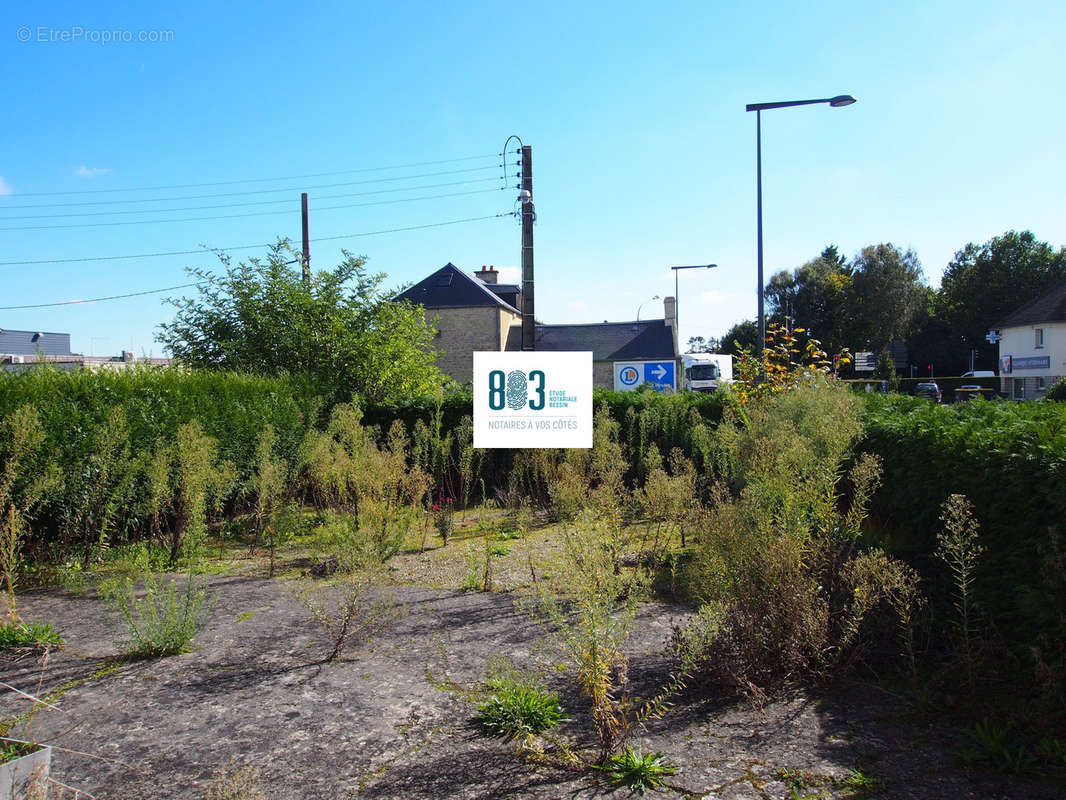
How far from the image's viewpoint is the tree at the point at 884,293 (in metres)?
51.5

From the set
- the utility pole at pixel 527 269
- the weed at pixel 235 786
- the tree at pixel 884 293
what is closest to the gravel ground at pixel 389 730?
the weed at pixel 235 786

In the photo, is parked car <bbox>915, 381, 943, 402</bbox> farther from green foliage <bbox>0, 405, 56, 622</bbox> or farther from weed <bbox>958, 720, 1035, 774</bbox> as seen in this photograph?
green foliage <bbox>0, 405, 56, 622</bbox>

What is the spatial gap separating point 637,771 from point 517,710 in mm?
726

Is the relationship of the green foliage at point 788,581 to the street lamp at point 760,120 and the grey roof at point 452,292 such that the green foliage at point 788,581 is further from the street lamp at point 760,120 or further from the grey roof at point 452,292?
the grey roof at point 452,292

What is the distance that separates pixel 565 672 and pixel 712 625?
1008 millimetres

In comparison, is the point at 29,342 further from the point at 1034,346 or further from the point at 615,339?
the point at 1034,346

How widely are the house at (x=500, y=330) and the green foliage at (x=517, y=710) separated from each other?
31683 millimetres

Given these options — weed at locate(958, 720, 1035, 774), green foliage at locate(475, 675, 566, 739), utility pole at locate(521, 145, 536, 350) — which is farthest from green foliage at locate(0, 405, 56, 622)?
utility pole at locate(521, 145, 536, 350)

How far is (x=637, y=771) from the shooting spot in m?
2.71

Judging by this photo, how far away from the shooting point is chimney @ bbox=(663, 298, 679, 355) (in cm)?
3916

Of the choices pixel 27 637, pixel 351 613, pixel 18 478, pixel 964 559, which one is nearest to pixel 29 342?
pixel 18 478

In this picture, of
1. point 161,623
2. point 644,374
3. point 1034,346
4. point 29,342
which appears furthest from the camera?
point 29,342

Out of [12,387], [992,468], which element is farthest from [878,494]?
[12,387]

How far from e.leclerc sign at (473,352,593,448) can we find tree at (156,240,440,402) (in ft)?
8.67
